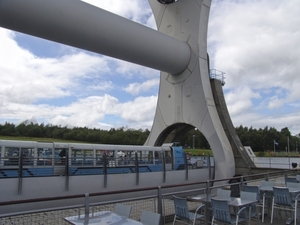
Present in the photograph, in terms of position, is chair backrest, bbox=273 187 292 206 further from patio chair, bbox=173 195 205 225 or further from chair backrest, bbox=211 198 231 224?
patio chair, bbox=173 195 205 225

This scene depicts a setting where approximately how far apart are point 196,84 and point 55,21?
10.5 meters

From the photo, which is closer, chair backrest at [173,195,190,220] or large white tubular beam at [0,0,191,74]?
chair backrest at [173,195,190,220]

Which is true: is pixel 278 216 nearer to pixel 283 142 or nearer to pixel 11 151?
pixel 11 151

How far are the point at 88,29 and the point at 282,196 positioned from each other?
1169 cm

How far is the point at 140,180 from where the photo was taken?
556 inches

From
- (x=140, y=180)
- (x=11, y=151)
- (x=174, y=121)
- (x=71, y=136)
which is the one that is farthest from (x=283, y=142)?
(x=11, y=151)

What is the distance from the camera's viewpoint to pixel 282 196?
671 centimetres

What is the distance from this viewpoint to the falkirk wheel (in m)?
13.1

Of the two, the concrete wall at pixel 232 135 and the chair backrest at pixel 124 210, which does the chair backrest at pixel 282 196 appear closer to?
the chair backrest at pixel 124 210

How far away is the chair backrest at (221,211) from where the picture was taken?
5305 mm

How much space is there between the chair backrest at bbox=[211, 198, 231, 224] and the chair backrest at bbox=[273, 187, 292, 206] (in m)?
2.17

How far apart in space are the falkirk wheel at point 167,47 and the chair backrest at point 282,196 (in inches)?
441

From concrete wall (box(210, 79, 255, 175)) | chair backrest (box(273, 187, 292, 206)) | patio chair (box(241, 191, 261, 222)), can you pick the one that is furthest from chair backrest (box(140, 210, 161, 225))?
concrete wall (box(210, 79, 255, 175))

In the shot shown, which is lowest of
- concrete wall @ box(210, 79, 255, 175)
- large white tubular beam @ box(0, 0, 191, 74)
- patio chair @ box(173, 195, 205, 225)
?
patio chair @ box(173, 195, 205, 225)
